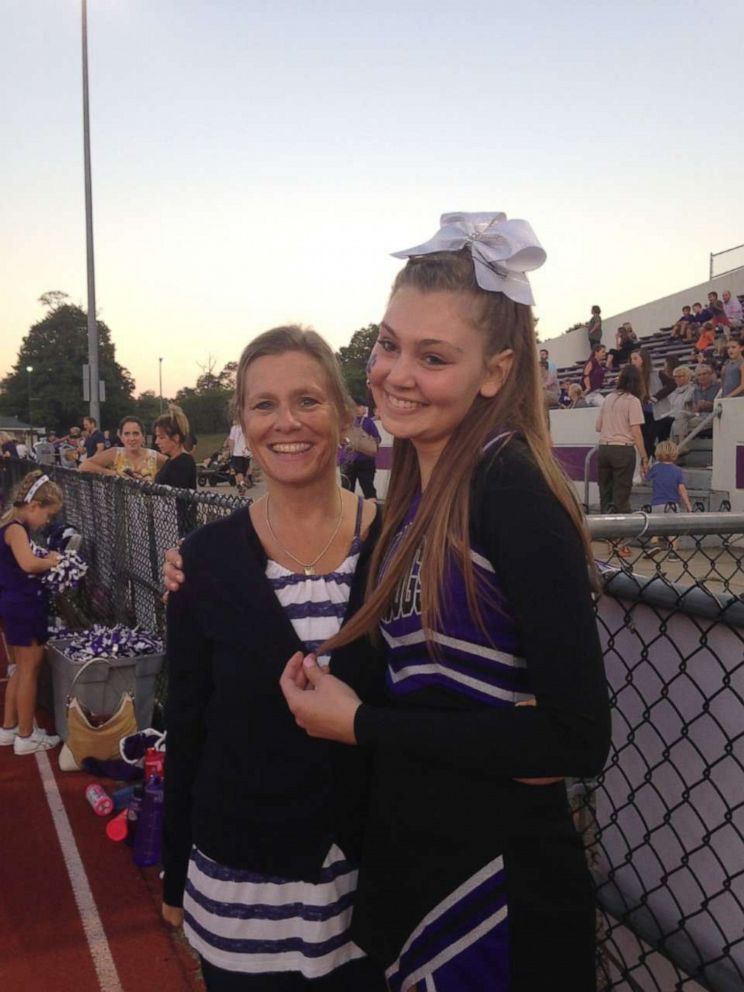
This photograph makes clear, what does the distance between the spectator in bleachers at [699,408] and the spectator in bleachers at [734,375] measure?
4.30ft

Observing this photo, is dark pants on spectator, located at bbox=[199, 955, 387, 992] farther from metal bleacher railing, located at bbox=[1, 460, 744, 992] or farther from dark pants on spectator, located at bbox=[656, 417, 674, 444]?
dark pants on spectator, located at bbox=[656, 417, 674, 444]

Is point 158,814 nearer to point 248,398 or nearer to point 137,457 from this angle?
point 248,398

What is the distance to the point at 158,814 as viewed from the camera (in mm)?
3852

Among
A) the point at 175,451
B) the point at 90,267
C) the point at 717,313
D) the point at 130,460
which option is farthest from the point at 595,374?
the point at 175,451

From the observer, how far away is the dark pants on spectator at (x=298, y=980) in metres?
1.70

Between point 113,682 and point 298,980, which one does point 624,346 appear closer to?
point 113,682

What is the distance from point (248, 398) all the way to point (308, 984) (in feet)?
4.08

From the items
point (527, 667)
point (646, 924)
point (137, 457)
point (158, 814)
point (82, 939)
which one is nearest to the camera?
point (527, 667)

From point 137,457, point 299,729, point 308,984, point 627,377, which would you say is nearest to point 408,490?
point 299,729

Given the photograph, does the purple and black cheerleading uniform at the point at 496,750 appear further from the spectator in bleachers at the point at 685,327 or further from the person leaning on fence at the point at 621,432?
the spectator in bleachers at the point at 685,327

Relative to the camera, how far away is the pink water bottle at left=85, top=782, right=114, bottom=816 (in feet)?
14.0

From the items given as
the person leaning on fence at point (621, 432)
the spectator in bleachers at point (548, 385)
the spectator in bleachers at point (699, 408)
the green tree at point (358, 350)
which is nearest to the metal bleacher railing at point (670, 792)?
the spectator in bleachers at point (548, 385)

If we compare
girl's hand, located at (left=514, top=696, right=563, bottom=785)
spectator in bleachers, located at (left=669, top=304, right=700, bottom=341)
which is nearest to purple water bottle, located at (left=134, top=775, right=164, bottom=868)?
girl's hand, located at (left=514, top=696, right=563, bottom=785)

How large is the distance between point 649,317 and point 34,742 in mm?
28211
